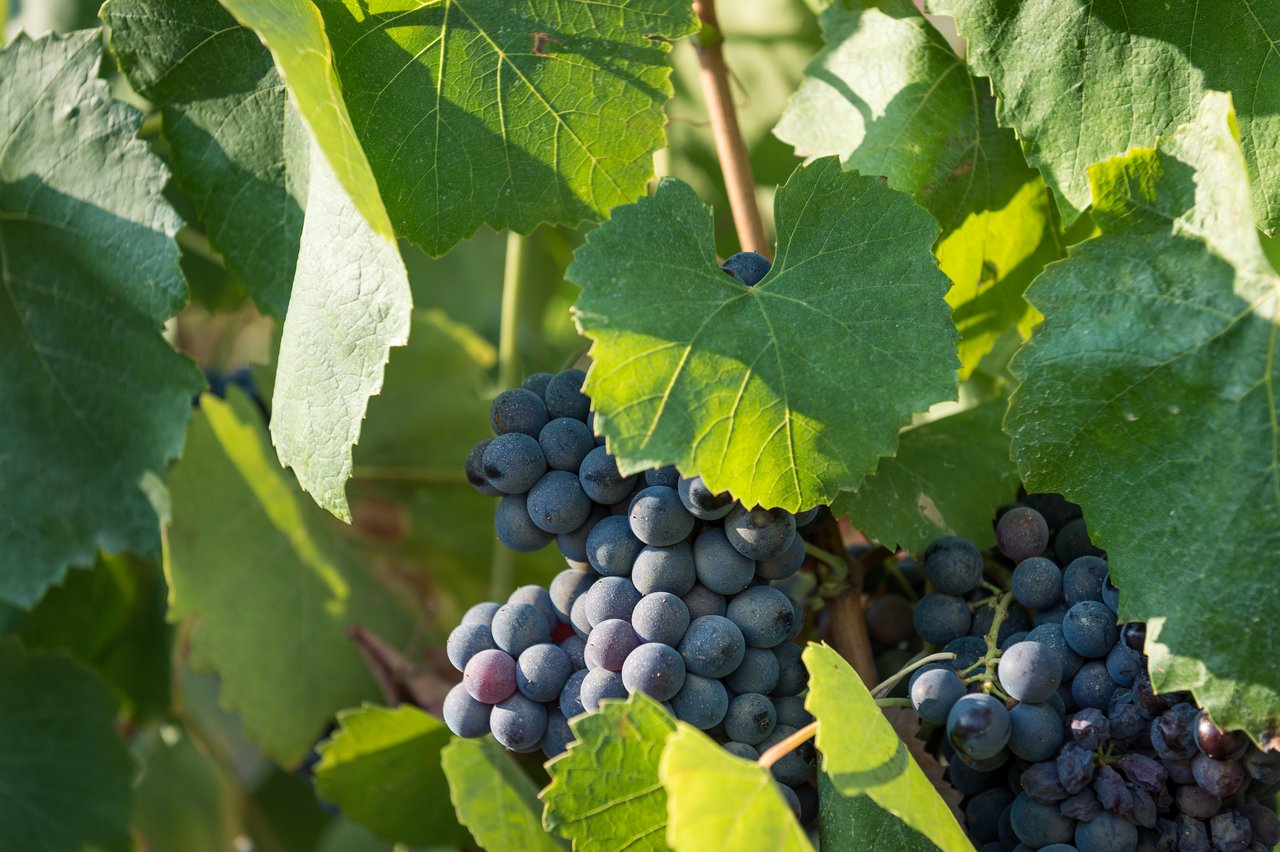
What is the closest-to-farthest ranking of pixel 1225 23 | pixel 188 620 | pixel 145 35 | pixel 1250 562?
pixel 1250 562
pixel 1225 23
pixel 145 35
pixel 188 620

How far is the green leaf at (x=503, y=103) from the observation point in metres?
0.79

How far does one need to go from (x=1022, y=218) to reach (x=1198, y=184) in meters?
0.25

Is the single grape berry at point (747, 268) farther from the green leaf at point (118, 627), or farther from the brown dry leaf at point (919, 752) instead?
the green leaf at point (118, 627)

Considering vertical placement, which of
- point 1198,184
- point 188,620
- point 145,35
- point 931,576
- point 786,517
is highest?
point 145,35

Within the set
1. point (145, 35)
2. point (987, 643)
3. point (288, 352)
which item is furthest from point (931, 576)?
point (145, 35)

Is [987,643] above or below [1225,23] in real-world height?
below

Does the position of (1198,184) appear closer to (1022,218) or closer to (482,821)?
(1022,218)

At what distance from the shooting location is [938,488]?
826 mm

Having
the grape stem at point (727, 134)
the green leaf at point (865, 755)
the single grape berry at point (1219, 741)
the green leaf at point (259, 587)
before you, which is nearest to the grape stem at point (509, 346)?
the green leaf at point (259, 587)

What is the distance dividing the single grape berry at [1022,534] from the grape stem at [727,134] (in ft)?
0.98

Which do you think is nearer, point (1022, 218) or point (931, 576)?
point (931, 576)

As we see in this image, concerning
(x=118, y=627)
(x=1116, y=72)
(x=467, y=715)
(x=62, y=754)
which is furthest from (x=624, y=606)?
(x=118, y=627)

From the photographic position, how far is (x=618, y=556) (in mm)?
726

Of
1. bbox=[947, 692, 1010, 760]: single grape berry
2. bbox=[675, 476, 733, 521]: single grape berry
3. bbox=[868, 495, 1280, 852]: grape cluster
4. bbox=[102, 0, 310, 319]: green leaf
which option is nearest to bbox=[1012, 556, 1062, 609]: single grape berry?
bbox=[868, 495, 1280, 852]: grape cluster
